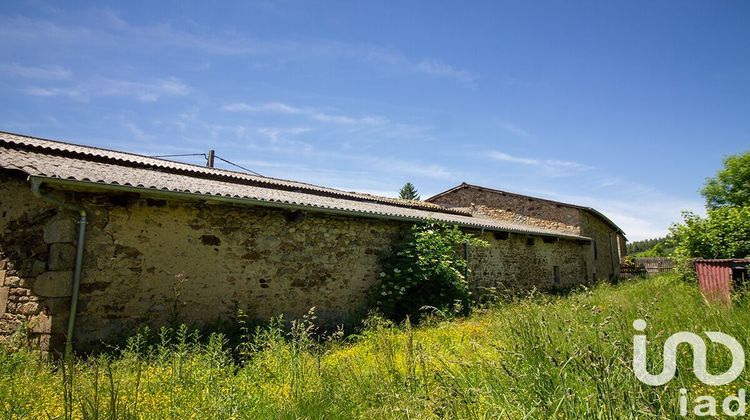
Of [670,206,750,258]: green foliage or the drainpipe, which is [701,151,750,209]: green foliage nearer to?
[670,206,750,258]: green foliage

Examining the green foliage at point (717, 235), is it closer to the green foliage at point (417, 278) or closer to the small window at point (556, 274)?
the small window at point (556, 274)

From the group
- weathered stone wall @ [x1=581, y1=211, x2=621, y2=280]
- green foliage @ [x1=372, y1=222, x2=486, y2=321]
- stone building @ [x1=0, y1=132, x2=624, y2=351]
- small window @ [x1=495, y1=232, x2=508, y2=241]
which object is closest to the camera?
stone building @ [x1=0, y1=132, x2=624, y2=351]

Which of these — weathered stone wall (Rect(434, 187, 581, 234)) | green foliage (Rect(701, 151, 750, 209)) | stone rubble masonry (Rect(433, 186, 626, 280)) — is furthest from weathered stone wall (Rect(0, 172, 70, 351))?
green foliage (Rect(701, 151, 750, 209))

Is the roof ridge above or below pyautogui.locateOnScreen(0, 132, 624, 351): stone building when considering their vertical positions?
above

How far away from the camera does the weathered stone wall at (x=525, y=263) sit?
11.1 m

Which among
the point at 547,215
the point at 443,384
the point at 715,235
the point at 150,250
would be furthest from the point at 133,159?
the point at 547,215

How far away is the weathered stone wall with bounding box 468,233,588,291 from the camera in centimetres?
1108

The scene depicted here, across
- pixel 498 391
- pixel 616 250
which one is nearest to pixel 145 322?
pixel 498 391

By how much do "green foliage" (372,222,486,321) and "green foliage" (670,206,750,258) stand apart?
7.49 m

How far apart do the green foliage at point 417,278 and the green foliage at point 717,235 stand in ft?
24.6

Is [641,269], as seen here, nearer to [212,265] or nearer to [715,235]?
[715,235]

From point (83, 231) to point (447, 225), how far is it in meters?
7.31

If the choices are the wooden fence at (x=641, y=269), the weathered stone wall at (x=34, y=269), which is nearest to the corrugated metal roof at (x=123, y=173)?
the weathered stone wall at (x=34, y=269)

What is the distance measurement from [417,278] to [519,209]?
41.1 ft
